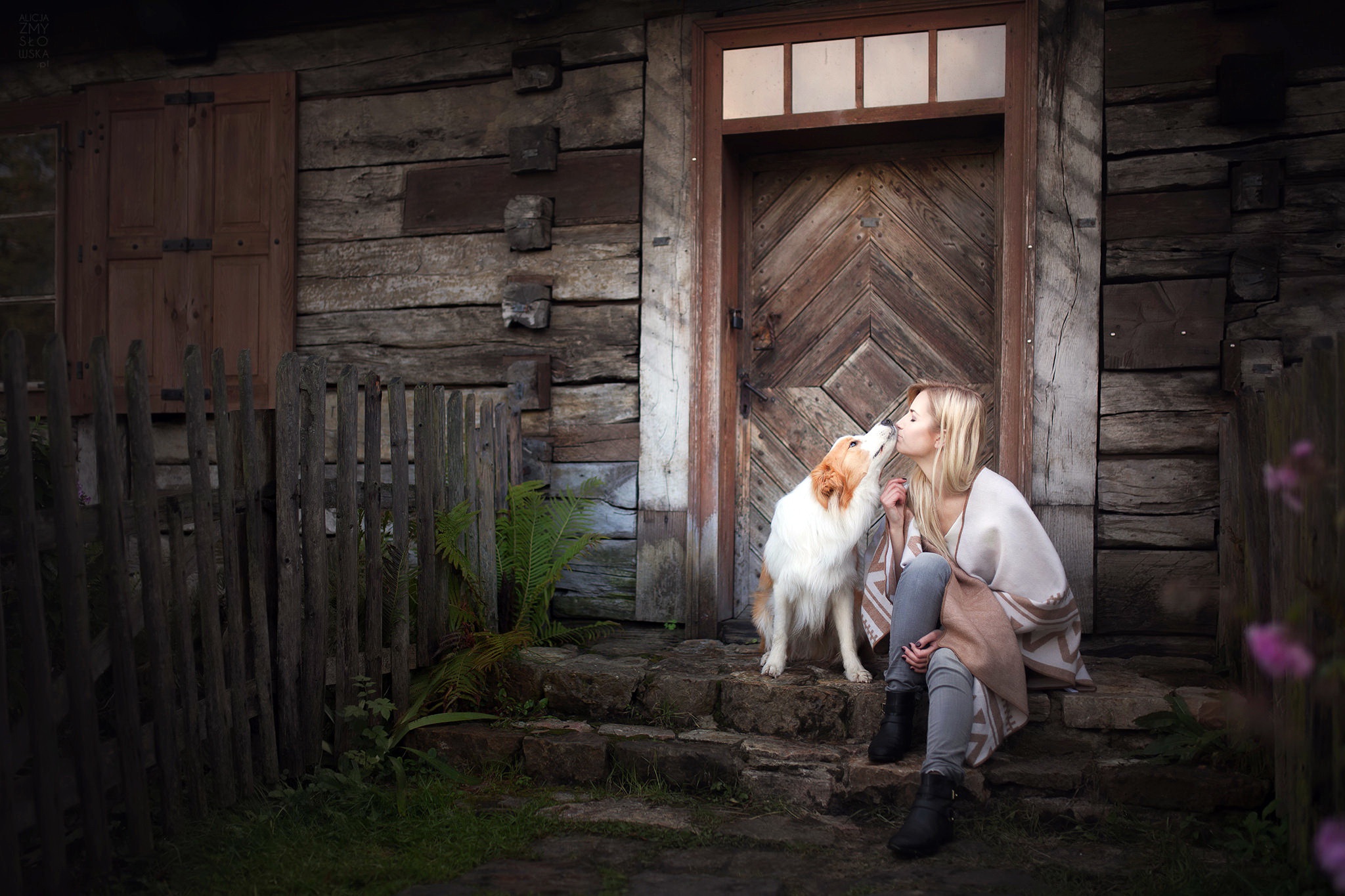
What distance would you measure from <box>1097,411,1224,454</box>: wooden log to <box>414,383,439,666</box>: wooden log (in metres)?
2.83

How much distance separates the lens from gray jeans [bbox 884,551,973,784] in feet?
9.53

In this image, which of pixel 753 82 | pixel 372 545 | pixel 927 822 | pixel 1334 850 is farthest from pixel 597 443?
pixel 1334 850

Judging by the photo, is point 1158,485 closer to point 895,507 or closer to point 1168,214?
point 1168,214

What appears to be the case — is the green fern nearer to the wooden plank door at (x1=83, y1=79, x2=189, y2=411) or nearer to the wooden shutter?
the wooden shutter

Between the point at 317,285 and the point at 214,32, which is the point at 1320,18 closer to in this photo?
the point at 317,285

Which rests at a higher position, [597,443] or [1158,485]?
[597,443]

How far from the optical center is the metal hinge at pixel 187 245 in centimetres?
518

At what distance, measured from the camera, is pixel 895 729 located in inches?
124

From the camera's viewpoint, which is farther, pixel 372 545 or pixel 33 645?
pixel 372 545

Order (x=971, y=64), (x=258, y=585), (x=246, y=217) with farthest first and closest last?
(x=246, y=217)
(x=971, y=64)
(x=258, y=585)

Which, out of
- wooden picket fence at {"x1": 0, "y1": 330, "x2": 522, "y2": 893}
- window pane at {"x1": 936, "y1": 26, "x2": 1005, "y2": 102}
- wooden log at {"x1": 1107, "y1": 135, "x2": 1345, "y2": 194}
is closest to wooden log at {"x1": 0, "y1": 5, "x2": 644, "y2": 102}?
window pane at {"x1": 936, "y1": 26, "x2": 1005, "y2": 102}

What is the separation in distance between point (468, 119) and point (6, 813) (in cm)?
381

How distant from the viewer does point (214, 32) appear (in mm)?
5188

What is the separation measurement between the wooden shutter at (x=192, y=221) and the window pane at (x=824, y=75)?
2.72 metres
